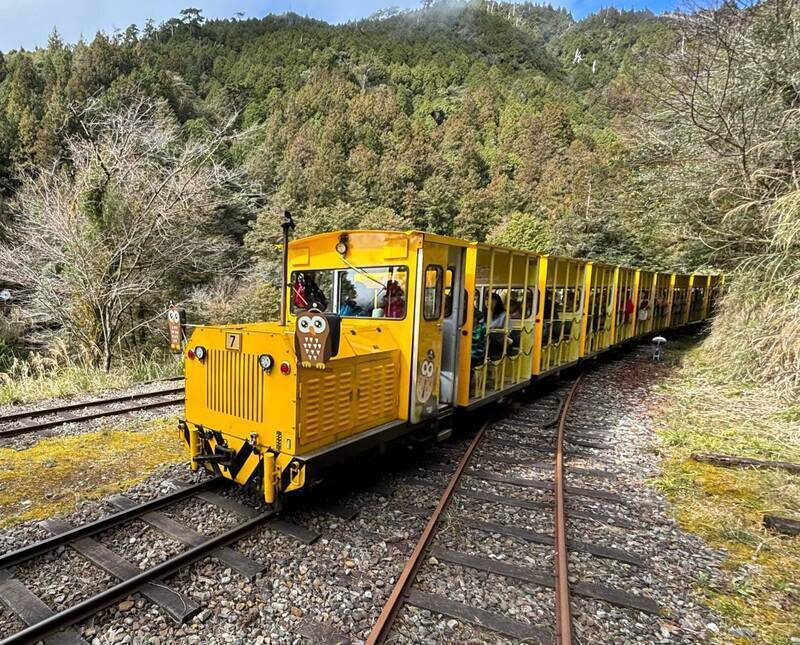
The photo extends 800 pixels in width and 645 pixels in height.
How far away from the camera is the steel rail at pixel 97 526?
139 inches

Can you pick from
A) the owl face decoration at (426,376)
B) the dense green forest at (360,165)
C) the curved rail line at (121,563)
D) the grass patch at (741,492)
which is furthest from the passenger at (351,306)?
the dense green forest at (360,165)

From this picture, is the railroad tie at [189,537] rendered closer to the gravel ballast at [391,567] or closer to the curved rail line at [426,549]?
the gravel ballast at [391,567]

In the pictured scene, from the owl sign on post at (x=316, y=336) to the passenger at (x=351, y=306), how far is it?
213 cm

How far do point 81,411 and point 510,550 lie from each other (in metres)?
7.17

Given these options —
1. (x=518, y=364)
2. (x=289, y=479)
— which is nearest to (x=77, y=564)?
(x=289, y=479)

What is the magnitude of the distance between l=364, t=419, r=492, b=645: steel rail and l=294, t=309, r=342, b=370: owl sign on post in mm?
1650

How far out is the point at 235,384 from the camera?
4348mm

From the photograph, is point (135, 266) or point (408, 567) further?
point (135, 266)

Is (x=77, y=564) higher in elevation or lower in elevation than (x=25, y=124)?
lower

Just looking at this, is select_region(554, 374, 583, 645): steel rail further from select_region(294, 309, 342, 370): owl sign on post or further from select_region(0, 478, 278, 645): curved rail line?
select_region(294, 309, 342, 370): owl sign on post

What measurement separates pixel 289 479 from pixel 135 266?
1163cm

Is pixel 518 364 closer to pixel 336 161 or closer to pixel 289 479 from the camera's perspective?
pixel 289 479

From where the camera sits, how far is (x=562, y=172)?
45.8 meters

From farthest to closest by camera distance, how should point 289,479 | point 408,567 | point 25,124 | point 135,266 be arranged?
point 25,124, point 135,266, point 289,479, point 408,567
